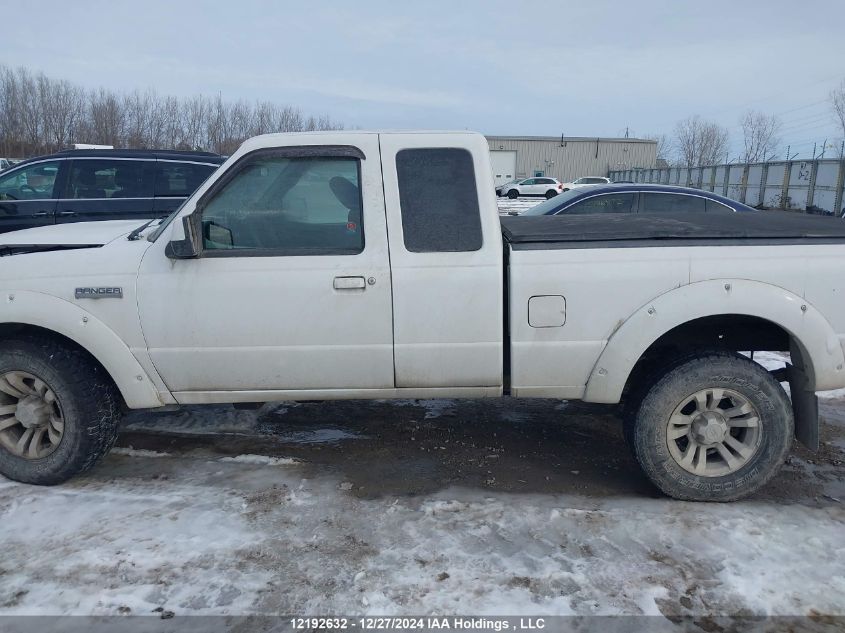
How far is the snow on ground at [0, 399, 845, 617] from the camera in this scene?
289 cm

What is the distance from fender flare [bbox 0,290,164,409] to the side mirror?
2.08 ft

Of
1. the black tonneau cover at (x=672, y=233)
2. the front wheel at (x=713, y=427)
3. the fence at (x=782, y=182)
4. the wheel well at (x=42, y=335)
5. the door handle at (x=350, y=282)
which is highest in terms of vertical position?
the black tonneau cover at (x=672, y=233)

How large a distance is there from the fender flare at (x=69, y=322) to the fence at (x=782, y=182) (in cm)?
2218

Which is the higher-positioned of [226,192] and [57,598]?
[226,192]

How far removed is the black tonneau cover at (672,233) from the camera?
3.57 metres

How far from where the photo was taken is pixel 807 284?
347 centimetres

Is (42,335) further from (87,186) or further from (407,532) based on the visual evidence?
(87,186)

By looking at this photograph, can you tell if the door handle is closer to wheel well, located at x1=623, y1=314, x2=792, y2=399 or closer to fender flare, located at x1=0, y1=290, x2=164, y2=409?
fender flare, located at x1=0, y1=290, x2=164, y2=409

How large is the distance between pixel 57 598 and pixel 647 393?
122 inches

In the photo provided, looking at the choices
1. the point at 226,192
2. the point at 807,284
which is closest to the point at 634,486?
the point at 807,284

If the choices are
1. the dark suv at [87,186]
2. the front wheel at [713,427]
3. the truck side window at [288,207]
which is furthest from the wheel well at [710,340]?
the dark suv at [87,186]

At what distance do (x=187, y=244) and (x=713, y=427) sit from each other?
3.07 meters

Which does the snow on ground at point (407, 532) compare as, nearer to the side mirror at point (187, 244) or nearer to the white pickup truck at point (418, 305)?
the white pickup truck at point (418, 305)

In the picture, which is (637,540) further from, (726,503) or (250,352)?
(250,352)
